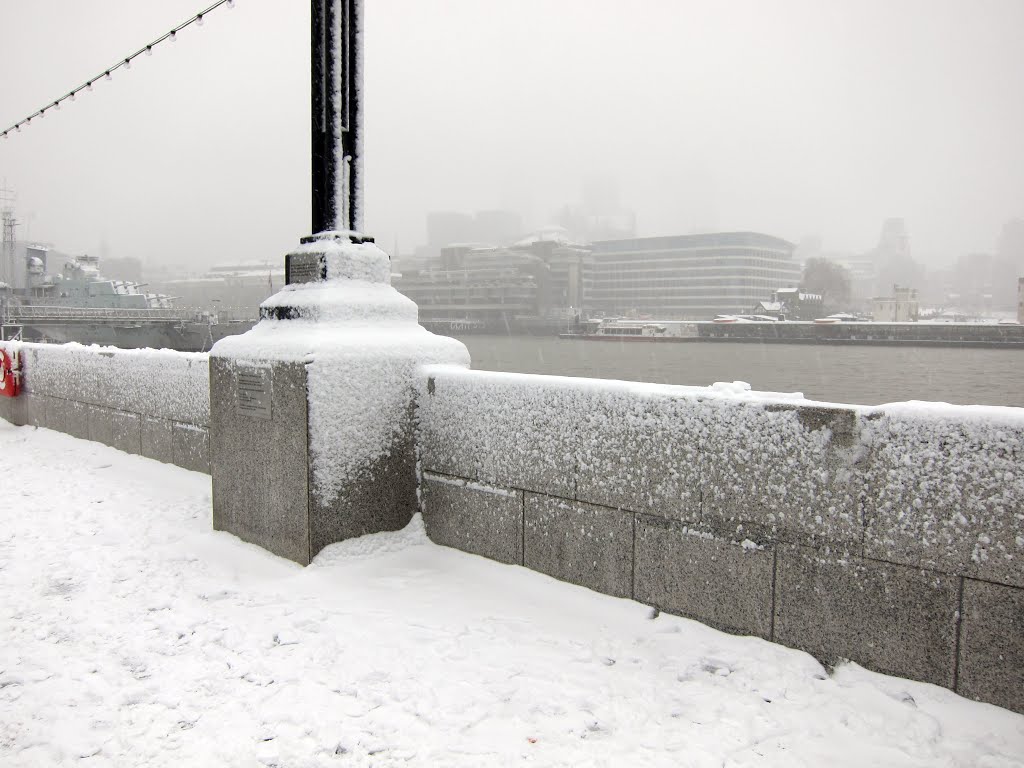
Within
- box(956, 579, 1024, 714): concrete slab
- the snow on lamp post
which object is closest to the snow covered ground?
box(956, 579, 1024, 714): concrete slab

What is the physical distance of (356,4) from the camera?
5480mm

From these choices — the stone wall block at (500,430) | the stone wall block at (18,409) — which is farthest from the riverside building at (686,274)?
the stone wall block at (500,430)

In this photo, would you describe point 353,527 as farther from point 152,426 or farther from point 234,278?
point 234,278

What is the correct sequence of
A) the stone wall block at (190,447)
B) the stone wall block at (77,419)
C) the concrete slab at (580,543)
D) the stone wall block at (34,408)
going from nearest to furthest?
the concrete slab at (580,543) < the stone wall block at (190,447) < the stone wall block at (77,419) < the stone wall block at (34,408)

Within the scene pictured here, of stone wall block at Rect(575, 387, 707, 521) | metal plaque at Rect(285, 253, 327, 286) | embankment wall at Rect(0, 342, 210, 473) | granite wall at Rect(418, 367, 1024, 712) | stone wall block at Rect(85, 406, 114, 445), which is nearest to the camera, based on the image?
granite wall at Rect(418, 367, 1024, 712)

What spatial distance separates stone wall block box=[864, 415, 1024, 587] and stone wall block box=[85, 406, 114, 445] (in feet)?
27.4

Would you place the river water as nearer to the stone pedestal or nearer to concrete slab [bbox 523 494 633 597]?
the stone pedestal

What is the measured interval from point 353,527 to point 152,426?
4311 millimetres

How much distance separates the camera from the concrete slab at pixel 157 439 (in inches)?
306

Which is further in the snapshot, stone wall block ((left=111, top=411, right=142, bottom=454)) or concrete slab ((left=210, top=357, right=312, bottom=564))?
stone wall block ((left=111, top=411, right=142, bottom=454))

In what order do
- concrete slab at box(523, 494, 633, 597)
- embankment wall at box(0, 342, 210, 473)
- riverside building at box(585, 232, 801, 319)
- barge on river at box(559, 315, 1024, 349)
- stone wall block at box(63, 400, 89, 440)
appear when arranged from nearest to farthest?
1. concrete slab at box(523, 494, 633, 597)
2. embankment wall at box(0, 342, 210, 473)
3. stone wall block at box(63, 400, 89, 440)
4. barge on river at box(559, 315, 1024, 349)
5. riverside building at box(585, 232, 801, 319)

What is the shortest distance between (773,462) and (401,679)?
1955mm

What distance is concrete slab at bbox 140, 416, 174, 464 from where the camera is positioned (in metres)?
7.78

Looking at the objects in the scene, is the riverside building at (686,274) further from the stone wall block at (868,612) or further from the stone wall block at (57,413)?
the stone wall block at (868,612)
